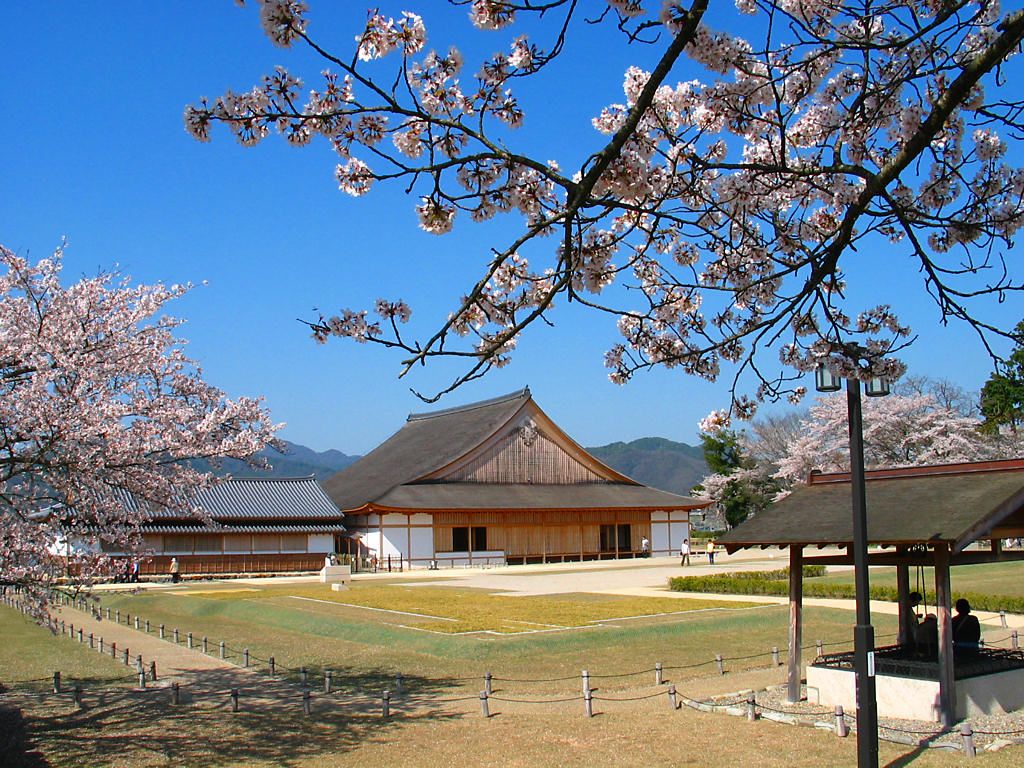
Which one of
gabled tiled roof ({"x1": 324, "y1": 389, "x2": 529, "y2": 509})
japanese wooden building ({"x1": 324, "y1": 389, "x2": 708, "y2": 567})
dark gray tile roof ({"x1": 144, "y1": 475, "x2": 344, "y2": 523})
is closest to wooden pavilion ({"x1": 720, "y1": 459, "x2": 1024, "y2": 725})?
japanese wooden building ({"x1": 324, "y1": 389, "x2": 708, "y2": 567})

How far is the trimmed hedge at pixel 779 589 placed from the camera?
20.8 m

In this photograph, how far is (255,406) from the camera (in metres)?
13.8

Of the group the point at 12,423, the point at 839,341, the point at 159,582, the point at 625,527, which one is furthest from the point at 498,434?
the point at 839,341

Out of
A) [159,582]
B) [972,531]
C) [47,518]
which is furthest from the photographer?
[159,582]

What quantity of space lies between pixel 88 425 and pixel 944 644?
1016 cm

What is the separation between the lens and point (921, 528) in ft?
32.8

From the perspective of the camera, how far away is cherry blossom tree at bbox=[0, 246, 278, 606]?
10664 millimetres

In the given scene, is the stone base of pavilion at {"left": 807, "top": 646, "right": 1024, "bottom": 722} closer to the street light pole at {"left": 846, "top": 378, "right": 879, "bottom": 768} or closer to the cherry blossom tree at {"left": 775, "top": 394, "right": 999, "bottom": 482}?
the street light pole at {"left": 846, "top": 378, "right": 879, "bottom": 768}

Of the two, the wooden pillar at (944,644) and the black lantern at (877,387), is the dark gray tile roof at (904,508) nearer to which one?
the wooden pillar at (944,644)

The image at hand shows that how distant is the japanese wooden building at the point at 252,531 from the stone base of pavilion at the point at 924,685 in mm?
31479

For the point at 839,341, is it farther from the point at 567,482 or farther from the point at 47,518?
the point at 567,482

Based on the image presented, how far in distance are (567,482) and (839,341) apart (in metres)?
46.0

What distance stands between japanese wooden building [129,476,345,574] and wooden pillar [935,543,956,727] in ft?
108

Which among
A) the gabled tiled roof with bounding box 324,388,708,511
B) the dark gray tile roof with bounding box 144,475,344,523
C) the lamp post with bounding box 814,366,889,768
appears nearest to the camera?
the lamp post with bounding box 814,366,889,768
